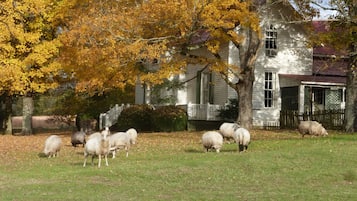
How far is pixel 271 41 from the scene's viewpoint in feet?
139

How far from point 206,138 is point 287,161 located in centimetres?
429

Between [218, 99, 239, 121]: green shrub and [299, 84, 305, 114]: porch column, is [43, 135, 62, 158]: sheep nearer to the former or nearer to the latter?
[218, 99, 239, 121]: green shrub

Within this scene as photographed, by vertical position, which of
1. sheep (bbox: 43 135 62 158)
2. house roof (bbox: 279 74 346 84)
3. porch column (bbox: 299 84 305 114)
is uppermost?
house roof (bbox: 279 74 346 84)

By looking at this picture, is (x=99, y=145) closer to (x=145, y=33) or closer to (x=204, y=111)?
(x=145, y=33)

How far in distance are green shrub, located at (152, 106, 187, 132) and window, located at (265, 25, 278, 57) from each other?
6917 mm

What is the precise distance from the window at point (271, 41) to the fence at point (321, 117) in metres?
4.59

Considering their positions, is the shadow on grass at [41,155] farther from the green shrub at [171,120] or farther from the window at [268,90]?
the window at [268,90]

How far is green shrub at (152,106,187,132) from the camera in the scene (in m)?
40.4

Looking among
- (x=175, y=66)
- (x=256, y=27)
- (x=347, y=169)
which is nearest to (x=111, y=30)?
(x=175, y=66)

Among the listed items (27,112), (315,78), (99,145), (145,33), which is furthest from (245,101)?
(99,145)

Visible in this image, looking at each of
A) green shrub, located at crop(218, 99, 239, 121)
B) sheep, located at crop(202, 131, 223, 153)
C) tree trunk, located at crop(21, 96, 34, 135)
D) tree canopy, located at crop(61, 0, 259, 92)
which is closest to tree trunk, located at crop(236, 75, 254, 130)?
tree canopy, located at crop(61, 0, 259, 92)

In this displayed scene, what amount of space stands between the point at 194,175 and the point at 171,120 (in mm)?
21897

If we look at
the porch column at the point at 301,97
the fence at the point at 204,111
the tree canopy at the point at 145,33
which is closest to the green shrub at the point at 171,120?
the fence at the point at 204,111

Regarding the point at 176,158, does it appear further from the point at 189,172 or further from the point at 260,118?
the point at 260,118
